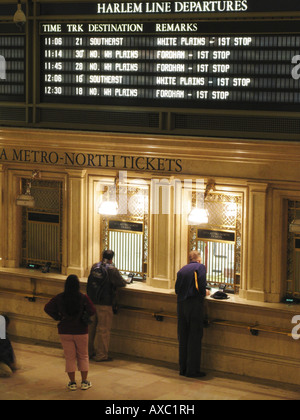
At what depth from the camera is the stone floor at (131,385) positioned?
1117 centimetres

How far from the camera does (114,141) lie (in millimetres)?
12812

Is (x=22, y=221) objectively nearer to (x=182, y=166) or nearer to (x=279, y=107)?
(x=182, y=166)

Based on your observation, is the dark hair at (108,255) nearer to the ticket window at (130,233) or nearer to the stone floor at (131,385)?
the ticket window at (130,233)

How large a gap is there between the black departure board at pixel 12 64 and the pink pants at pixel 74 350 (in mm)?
4278

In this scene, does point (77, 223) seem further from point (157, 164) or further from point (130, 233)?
point (157, 164)

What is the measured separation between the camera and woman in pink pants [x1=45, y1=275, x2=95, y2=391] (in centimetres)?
1114

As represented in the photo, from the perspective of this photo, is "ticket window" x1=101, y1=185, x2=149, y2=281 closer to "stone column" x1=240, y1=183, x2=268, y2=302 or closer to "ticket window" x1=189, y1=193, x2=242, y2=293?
"ticket window" x1=189, y1=193, x2=242, y2=293

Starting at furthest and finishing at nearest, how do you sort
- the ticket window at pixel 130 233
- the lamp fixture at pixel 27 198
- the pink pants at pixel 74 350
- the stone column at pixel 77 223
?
the lamp fixture at pixel 27 198 → the stone column at pixel 77 223 → the ticket window at pixel 130 233 → the pink pants at pixel 74 350

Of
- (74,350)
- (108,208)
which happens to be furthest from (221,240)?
(74,350)

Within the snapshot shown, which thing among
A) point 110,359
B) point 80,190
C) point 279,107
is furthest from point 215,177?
point 110,359

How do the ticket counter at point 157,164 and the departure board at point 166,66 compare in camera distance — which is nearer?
the departure board at point 166,66

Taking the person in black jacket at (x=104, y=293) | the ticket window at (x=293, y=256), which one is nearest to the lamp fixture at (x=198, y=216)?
the ticket window at (x=293, y=256)

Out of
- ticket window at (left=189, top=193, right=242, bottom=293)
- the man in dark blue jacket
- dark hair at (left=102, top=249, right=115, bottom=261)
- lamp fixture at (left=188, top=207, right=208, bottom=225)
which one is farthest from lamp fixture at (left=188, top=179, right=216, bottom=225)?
dark hair at (left=102, top=249, right=115, bottom=261)
